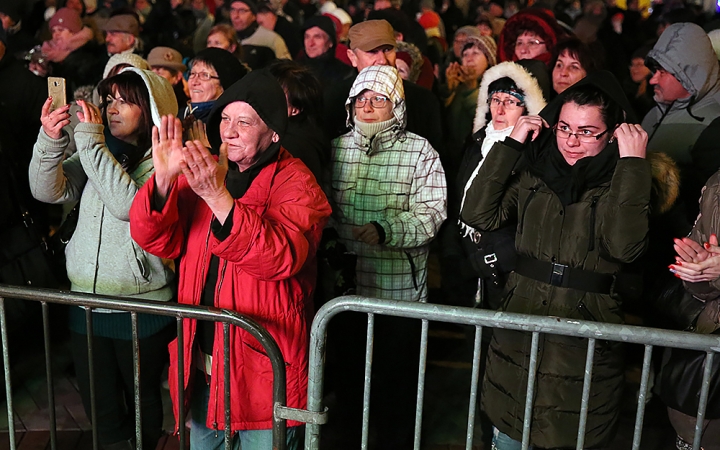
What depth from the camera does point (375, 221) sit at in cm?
384

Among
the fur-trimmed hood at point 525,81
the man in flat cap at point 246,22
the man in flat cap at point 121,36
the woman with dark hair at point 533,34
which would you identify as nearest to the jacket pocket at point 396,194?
the fur-trimmed hood at point 525,81

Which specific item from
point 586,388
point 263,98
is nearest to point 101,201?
point 263,98

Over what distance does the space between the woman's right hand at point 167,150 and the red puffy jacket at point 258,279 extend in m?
0.06

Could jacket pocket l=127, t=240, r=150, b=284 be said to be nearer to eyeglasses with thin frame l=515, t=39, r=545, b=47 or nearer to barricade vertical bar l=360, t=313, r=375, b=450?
barricade vertical bar l=360, t=313, r=375, b=450

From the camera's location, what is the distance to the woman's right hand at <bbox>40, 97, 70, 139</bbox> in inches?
131

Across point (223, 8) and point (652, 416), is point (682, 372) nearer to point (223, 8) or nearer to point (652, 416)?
point (652, 416)

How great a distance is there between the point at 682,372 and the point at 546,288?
2.13 feet

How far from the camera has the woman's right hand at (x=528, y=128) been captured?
3.16m

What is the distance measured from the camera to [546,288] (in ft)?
10.1

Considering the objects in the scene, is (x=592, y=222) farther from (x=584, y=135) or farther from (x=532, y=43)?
(x=532, y=43)

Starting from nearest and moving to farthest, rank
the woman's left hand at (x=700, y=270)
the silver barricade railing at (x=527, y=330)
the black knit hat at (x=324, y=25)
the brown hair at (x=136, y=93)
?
1. the silver barricade railing at (x=527, y=330)
2. the woman's left hand at (x=700, y=270)
3. the brown hair at (x=136, y=93)
4. the black knit hat at (x=324, y=25)

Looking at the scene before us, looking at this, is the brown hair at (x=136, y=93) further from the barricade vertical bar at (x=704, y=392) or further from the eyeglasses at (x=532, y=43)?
the eyeglasses at (x=532, y=43)

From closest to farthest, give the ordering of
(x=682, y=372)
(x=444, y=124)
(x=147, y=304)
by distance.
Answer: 1. (x=147, y=304)
2. (x=682, y=372)
3. (x=444, y=124)

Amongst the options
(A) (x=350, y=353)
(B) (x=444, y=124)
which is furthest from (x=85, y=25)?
(A) (x=350, y=353)
